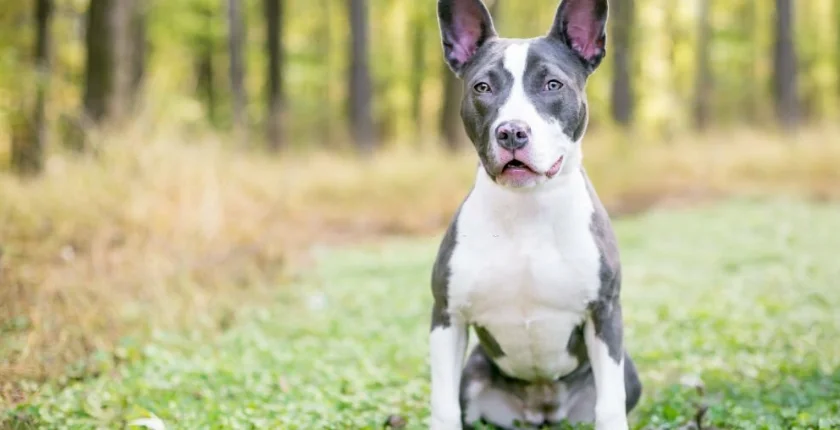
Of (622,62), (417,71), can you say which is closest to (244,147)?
(622,62)

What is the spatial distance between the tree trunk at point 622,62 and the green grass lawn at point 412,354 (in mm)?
9979

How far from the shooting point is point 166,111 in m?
9.34

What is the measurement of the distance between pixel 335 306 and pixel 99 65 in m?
4.39

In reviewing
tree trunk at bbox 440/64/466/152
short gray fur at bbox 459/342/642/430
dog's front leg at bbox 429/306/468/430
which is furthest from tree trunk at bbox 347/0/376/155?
dog's front leg at bbox 429/306/468/430

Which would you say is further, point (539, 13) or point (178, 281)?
point (539, 13)

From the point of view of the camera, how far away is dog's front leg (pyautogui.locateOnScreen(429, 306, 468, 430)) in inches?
129

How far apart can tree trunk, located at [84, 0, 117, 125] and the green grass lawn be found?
9.95 feet

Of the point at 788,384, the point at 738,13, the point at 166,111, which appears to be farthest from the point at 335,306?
the point at 738,13

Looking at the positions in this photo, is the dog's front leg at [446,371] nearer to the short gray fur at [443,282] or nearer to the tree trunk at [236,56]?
the short gray fur at [443,282]

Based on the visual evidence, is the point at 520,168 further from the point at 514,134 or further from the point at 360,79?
the point at 360,79

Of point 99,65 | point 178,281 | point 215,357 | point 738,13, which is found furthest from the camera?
point 738,13

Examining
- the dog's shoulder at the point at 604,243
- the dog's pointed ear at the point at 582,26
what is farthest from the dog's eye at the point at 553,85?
the dog's shoulder at the point at 604,243

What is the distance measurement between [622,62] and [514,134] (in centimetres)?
1739

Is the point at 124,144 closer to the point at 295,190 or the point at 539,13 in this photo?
the point at 295,190
